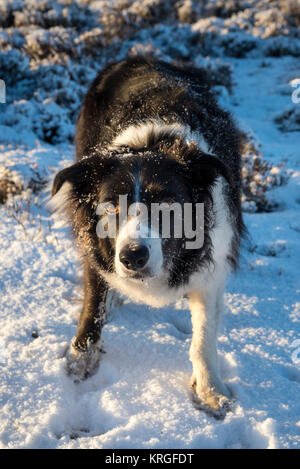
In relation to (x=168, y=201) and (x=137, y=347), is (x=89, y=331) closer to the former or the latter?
(x=137, y=347)

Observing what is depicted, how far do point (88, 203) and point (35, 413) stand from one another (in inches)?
50.2

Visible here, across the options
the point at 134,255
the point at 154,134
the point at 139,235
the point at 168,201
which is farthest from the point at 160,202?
the point at 154,134

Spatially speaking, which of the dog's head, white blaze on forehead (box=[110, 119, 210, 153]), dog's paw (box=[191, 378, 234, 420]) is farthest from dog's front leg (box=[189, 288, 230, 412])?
white blaze on forehead (box=[110, 119, 210, 153])

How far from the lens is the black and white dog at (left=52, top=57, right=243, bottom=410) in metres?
2.14

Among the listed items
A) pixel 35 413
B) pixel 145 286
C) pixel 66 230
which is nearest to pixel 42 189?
pixel 66 230

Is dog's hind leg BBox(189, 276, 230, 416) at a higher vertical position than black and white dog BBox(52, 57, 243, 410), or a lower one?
lower

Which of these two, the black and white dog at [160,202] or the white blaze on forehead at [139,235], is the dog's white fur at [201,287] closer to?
the black and white dog at [160,202]

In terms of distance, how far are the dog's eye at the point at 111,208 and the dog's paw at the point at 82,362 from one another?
3.10 feet

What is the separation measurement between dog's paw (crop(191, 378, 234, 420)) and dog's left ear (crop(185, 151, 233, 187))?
4.16 ft

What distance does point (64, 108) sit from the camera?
6770mm

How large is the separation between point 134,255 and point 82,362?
98 centimetres

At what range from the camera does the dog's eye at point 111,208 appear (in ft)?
7.05

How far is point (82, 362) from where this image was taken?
8.07 ft

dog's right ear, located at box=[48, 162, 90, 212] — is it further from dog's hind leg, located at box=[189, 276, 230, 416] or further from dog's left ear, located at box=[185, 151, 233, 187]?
dog's hind leg, located at box=[189, 276, 230, 416]
